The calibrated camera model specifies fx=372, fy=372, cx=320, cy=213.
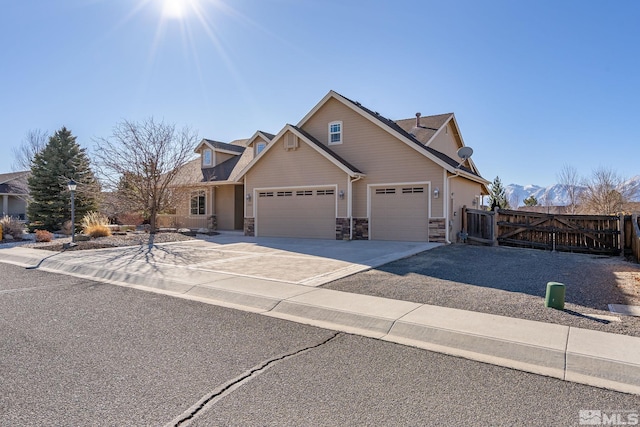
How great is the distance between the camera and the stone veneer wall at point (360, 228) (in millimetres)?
16672

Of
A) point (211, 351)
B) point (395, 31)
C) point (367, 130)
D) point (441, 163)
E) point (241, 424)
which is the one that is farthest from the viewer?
point (367, 130)

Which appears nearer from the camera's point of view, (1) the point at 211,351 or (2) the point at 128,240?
(1) the point at 211,351

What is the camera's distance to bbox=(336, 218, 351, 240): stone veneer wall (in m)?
16.6

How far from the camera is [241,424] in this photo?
9.31 ft

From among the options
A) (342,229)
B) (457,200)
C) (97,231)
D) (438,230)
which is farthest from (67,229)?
(457,200)

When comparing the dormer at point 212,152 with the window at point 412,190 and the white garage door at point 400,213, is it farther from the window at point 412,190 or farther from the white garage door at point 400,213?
the window at point 412,190

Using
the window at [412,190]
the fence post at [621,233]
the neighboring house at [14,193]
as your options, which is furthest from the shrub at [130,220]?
the fence post at [621,233]

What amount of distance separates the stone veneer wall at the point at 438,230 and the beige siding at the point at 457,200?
1.50ft

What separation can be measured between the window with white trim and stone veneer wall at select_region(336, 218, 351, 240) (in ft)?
34.7

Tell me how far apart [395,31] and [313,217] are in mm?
8573

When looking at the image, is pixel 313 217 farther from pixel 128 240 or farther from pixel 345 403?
pixel 345 403

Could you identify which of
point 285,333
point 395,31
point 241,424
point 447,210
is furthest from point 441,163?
point 241,424

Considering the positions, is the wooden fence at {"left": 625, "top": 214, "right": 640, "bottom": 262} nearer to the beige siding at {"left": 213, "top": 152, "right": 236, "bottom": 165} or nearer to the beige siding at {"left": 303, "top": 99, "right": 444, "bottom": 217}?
the beige siding at {"left": 303, "top": 99, "right": 444, "bottom": 217}

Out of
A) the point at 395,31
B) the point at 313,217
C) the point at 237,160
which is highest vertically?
the point at 395,31
